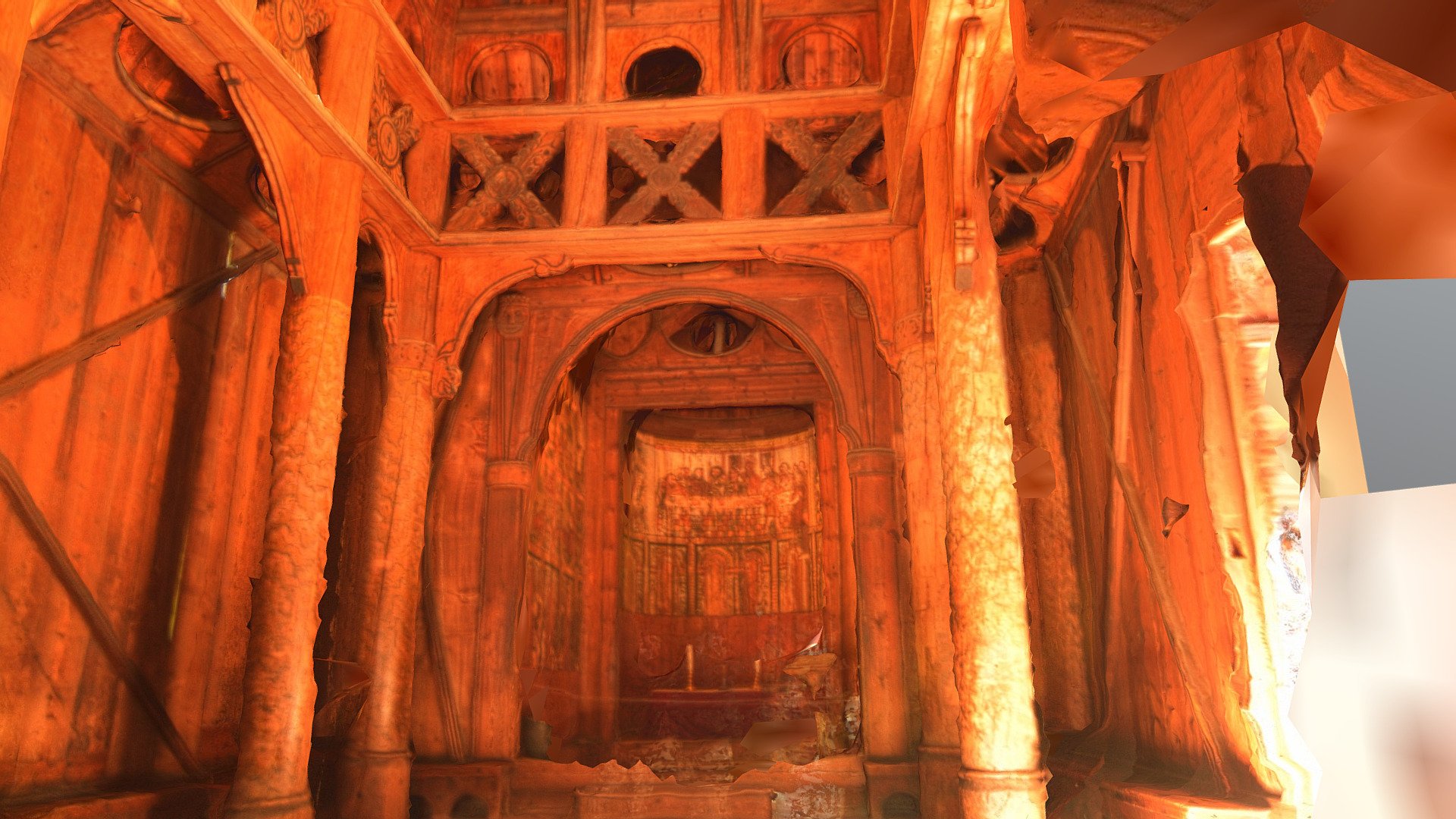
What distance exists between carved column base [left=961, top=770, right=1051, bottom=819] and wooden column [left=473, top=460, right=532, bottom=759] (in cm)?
440

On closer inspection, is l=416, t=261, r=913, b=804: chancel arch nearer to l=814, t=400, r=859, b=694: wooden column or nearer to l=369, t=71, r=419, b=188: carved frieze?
l=814, t=400, r=859, b=694: wooden column

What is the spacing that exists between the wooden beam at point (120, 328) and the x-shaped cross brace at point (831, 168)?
13.8 feet

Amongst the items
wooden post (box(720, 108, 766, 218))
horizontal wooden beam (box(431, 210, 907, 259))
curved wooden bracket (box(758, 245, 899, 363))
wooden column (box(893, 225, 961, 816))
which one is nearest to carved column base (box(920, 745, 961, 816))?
wooden column (box(893, 225, 961, 816))

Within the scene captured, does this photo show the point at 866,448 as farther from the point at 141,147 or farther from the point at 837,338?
the point at 141,147

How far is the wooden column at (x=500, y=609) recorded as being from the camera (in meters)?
7.88

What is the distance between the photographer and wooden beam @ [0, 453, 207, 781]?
533 cm

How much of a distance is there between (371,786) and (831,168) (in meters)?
5.91

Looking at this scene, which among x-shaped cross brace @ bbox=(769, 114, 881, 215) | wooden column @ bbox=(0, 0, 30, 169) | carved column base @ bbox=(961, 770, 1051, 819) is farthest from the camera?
x-shaped cross brace @ bbox=(769, 114, 881, 215)

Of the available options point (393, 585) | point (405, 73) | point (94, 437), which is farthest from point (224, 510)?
point (405, 73)

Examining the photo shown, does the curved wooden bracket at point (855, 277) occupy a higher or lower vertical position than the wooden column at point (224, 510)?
higher

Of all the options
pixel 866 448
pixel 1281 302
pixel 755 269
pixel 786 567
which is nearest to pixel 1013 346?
pixel 866 448

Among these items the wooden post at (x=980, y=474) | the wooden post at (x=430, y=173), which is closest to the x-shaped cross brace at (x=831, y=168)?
the wooden post at (x=980, y=474)

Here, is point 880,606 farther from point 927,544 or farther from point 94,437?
point 94,437

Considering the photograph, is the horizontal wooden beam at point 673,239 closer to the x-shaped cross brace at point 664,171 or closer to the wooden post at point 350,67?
the x-shaped cross brace at point 664,171
